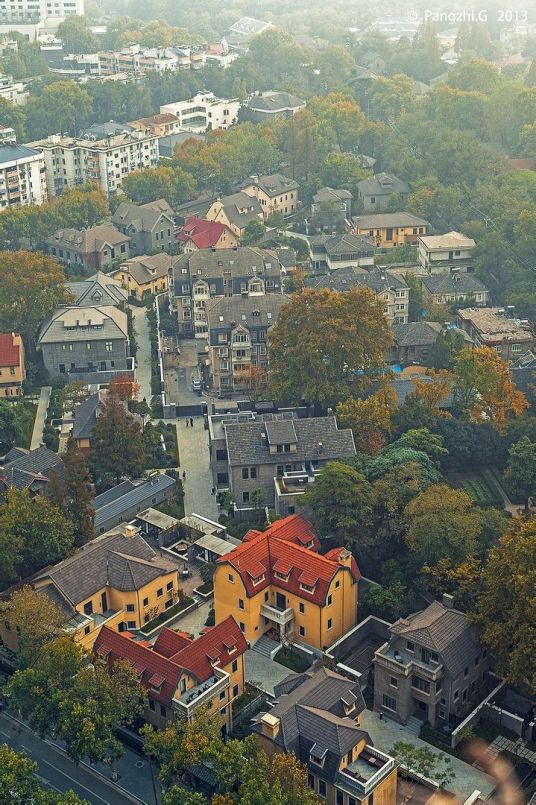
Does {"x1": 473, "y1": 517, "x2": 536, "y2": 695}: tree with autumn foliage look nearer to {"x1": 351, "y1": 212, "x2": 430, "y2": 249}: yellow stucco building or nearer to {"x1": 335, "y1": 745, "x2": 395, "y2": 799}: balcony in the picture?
{"x1": 335, "y1": 745, "x2": 395, "y2": 799}: balcony

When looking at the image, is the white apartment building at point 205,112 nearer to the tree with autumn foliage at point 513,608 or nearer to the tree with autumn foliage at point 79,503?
the tree with autumn foliage at point 79,503

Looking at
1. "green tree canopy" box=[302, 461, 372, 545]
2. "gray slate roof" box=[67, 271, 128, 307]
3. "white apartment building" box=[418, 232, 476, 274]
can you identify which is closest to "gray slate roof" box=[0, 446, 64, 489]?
"green tree canopy" box=[302, 461, 372, 545]

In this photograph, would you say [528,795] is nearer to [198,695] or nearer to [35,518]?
[198,695]

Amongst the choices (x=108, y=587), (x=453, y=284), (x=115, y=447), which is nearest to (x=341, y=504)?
(x=108, y=587)

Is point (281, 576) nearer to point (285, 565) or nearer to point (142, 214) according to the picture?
point (285, 565)

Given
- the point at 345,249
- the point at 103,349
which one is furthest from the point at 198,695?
the point at 345,249
